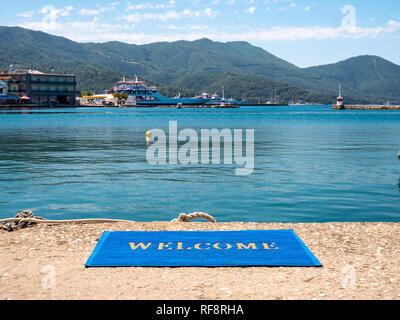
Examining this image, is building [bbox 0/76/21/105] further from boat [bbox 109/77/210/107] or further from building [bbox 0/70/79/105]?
boat [bbox 109/77/210/107]

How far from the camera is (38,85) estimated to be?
142m

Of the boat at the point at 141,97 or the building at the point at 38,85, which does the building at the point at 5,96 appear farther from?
the boat at the point at 141,97

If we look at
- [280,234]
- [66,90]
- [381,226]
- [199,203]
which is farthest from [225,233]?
[66,90]

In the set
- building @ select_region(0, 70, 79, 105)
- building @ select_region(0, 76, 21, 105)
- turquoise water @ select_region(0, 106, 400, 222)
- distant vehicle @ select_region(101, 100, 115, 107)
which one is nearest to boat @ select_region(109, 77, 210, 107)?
distant vehicle @ select_region(101, 100, 115, 107)

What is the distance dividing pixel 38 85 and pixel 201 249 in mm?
145373

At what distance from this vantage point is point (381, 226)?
8.00m

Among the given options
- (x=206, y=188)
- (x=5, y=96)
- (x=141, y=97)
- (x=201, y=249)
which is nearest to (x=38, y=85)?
(x=5, y=96)

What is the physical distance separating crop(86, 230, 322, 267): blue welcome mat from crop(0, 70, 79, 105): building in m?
137

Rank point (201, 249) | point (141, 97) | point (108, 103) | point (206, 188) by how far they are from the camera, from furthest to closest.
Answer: point (108, 103), point (141, 97), point (206, 188), point (201, 249)

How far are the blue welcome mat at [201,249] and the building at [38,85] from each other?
137 meters

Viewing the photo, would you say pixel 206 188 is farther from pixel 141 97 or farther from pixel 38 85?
pixel 141 97

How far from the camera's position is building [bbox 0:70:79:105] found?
138250 mm
